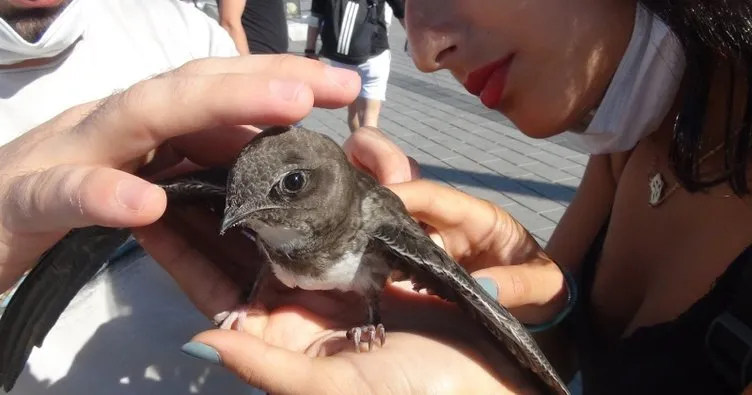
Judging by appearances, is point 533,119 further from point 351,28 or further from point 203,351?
point 351,28

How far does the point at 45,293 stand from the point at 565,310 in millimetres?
1639

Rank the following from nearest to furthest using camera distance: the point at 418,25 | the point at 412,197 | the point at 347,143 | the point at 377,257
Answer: the point at 418,25 → the point at 377,257 → the point at 412,197 → the point at 347,143

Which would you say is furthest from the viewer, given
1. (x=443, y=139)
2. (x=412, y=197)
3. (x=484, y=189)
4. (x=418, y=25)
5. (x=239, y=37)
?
(x=443, y=139)

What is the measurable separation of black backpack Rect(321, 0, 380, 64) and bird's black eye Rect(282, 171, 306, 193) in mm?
4718

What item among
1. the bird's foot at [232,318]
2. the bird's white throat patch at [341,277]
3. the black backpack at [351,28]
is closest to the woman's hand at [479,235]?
the bird's white throat patch at [341,277]

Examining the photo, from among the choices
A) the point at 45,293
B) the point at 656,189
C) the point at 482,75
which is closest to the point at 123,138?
the point at 45,293

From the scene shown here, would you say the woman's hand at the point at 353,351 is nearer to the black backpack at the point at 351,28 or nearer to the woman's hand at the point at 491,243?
the woman's hand at the point at 491,243

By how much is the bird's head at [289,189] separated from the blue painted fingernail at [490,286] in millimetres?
568

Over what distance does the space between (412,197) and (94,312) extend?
119 cm

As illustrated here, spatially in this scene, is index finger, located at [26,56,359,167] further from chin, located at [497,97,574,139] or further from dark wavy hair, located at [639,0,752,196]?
dark wavy hair, located at [639,0,752,196]

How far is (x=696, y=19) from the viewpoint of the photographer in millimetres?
1740

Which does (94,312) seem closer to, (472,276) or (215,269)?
(215,269)

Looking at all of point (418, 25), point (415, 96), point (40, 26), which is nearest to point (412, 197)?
point (418, 25)

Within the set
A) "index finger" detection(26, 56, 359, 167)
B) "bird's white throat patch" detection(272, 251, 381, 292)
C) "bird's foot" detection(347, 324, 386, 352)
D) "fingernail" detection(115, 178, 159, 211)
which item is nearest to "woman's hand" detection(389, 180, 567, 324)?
"bird's white throat patch" detection(272, 251, 381, 292)
